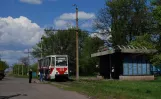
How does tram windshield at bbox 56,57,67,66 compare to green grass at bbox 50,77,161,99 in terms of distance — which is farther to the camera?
tram windshield at bbox 56,57,67,66

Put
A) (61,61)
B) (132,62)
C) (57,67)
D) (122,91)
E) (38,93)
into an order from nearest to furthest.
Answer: (122,91), (38,93), (57,67), (61,61), (132,62)

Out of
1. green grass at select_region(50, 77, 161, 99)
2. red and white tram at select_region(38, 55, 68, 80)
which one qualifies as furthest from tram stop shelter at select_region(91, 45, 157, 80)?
green grass at select_region(50, 77, 161, 99)

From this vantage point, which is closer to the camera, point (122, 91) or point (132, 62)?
point (122, 91)

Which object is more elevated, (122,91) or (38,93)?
(122,91)

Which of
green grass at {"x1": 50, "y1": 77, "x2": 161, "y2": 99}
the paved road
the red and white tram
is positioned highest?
the red and white tram

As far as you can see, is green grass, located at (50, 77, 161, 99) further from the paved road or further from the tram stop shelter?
the tram stop shelter

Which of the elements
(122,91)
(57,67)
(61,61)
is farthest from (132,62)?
(122,91)

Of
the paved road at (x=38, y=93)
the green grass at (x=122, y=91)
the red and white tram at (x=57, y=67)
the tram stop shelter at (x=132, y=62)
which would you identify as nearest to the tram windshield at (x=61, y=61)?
the red and white tram at (x=57, y=67)

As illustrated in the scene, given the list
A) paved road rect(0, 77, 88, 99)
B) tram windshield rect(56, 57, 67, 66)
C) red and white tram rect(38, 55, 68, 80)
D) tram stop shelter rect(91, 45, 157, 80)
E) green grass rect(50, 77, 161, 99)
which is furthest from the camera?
tram stop shelter rect(91, 45, 157, 80)

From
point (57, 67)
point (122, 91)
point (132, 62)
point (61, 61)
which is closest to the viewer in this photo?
point (122, 91)

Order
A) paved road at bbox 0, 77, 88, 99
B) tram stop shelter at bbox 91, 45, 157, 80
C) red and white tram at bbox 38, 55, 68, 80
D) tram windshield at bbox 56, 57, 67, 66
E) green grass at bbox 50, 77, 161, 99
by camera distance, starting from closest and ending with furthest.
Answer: green grass at bbox 50, 77, 161, 99 < paved road at bbox 0, 77, 88, 99 < red and white tram at bbox 38, 55, 68, 80 < tram windshield at bbox 56, 57, 67, 66 < tram stop shelter at bbox 91, 45, 157, 80

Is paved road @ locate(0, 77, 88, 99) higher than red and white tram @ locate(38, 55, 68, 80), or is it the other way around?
red and white tram @ locate(38, 55, 68, 80)

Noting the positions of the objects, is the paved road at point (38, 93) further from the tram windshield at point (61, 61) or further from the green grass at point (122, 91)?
the tram windshield at point (61, 61)

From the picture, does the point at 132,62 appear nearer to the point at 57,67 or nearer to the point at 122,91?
the point at 57,67
